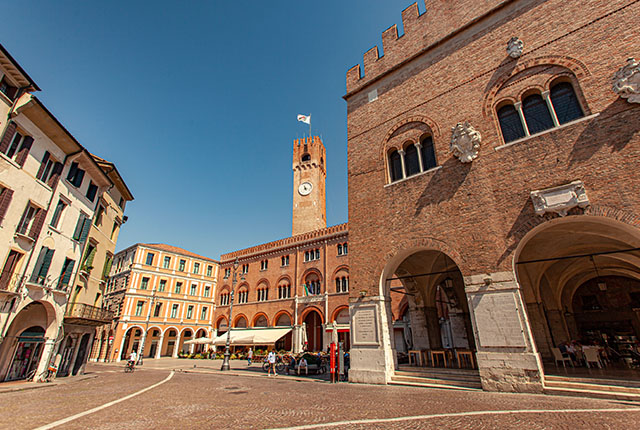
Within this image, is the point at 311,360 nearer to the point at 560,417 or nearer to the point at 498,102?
the point at 560,417

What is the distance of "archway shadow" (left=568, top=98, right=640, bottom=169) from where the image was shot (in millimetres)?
7859

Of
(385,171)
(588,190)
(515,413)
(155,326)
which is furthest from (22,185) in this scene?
(155,326)

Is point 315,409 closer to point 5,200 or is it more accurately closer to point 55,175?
point 5,200

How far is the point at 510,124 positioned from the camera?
10.1m

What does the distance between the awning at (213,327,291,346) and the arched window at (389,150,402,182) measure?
19.7 m

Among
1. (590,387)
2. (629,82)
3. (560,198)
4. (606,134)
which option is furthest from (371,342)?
(629,82)

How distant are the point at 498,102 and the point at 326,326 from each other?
2249 cm

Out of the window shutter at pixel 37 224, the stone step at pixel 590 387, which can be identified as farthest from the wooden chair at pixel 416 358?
the window shutter at pixel 37 224

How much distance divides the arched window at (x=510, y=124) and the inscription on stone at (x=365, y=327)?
750 cm

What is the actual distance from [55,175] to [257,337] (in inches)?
795

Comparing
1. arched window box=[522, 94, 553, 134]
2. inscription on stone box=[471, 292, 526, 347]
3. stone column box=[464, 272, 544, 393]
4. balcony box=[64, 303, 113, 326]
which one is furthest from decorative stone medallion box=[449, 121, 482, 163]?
balcony box=[64, 303, 113, 326]

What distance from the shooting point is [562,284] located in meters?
15.5

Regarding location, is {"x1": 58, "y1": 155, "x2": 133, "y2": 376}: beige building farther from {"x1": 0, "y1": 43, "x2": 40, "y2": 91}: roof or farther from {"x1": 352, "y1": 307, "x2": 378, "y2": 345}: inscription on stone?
{"x1": 352, "y1": 307, "x2": 378, "y2": 345}: inscription on stone

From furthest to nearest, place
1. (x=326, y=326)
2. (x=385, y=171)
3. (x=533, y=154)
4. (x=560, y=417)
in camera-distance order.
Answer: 1. (x=326, y=326)
2. (x=385, y=171)
3. (x=533, y=154)
4. (x=560, y=417)
